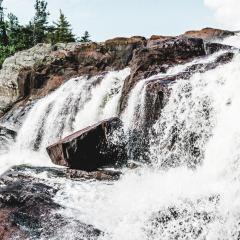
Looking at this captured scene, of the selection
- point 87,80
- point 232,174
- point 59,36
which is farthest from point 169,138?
point 59,36

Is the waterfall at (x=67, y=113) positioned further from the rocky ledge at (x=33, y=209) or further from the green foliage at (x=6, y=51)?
the green foliage at (x=6, y=51)

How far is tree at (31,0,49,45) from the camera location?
6881 cm

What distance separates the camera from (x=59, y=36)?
5834cm

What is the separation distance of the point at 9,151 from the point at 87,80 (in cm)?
618

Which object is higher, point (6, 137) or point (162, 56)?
point (162, 56)

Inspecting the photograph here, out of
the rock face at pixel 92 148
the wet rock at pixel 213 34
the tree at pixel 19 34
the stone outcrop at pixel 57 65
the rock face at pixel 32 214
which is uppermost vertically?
the tree at pixel 19 34

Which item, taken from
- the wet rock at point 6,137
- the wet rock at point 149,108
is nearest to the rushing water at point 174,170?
the wet rock at point 149,108

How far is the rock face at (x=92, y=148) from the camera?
17.6m

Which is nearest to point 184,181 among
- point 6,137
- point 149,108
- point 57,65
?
point 149,108

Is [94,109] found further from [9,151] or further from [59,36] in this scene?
[59,36]

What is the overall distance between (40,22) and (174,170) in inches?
2371

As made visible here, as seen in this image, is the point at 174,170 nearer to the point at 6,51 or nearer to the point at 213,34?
the point at 213,34

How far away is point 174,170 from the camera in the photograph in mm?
16453

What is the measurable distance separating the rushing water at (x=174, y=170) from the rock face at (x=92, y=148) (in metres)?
1.10
